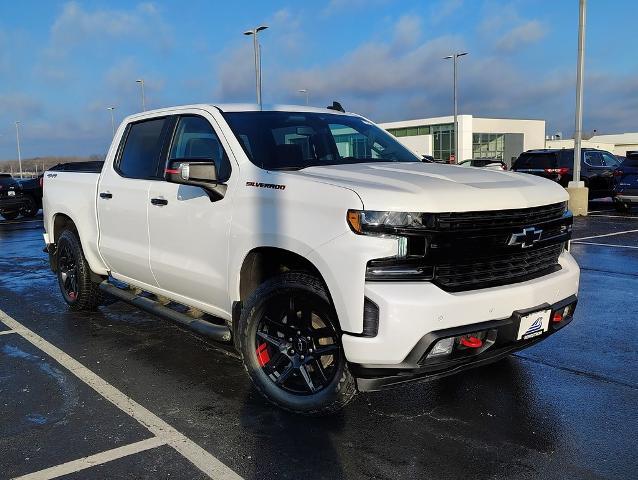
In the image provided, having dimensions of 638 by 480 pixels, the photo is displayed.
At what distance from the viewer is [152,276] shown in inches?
192

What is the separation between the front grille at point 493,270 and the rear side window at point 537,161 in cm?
1623

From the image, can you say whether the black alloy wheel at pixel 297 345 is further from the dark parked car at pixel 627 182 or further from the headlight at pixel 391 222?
the dark parked car at pixel 627 182

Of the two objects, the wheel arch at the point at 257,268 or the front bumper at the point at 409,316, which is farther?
the wheel arch at the point at 257,268

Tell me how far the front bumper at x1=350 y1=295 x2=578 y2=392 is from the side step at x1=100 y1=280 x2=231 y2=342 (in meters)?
1.27

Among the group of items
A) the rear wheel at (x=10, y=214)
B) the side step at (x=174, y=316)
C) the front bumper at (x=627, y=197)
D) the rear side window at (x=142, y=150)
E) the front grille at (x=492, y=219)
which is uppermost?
the rear side window at (x=142, y=150)

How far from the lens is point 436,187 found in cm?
329

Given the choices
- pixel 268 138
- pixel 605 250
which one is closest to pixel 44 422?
pixel 268 138

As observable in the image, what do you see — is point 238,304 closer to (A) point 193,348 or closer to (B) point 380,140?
(A) point 193,348

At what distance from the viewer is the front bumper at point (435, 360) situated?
3061mm

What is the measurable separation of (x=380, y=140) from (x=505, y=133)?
65382mm

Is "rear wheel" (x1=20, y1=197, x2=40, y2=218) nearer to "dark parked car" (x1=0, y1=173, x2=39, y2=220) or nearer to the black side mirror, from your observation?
"dark parked car" (x1=0, y1=173, x2=39, y2=220)

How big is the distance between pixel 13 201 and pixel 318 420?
1950 cm

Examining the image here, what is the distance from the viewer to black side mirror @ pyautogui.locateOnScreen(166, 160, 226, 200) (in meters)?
3.83

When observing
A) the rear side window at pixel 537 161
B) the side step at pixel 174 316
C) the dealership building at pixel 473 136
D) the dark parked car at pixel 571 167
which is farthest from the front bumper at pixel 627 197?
the dealership building at pixel 473 136
